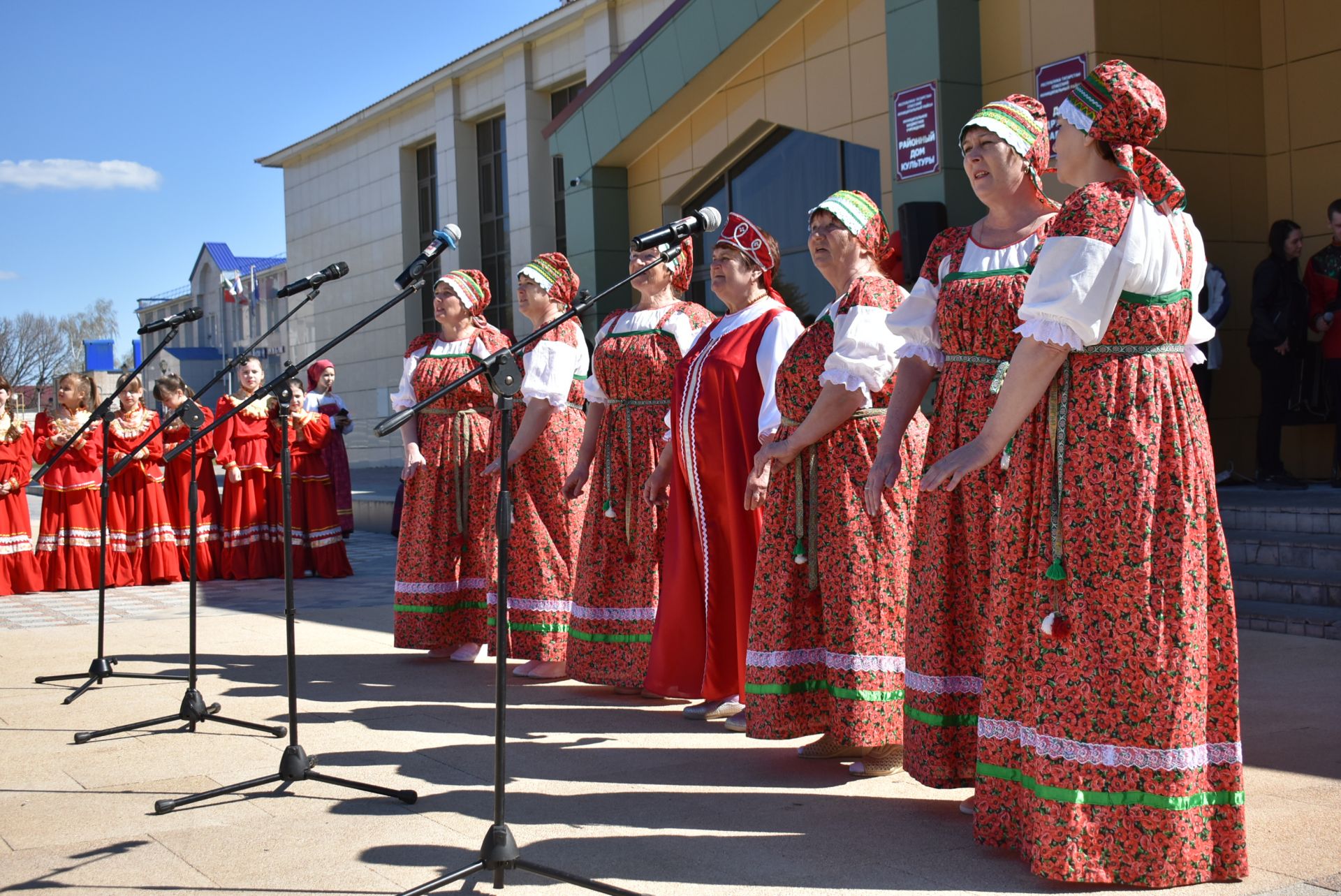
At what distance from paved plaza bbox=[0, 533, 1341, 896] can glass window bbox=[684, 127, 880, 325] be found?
21.2 feet

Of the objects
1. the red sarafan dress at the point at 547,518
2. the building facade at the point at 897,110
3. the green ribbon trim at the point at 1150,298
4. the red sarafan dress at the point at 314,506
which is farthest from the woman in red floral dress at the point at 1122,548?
the red sarafan dress at the point at 314,506

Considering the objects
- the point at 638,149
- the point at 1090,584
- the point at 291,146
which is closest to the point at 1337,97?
the point at 638,149

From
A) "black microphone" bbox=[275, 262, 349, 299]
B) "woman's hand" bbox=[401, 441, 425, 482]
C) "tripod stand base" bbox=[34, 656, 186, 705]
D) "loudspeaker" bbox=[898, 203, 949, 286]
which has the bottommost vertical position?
"tripod stand base" bbox=[34, 656, 186, 705]

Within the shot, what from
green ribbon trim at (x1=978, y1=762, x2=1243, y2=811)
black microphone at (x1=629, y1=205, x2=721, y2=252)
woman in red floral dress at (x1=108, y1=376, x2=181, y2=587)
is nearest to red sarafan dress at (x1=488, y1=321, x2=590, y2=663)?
black microphone at (x1=629, y1=205, x2=721, y2=252)

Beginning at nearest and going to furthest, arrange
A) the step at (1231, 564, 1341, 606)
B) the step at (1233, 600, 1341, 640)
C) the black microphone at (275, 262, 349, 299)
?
the black microphone at (275, 262, 349, 299) < the step at (1233, 600, 1341, 640) < the step at (1231, 564, 1341, 606)

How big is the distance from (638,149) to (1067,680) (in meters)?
11.7

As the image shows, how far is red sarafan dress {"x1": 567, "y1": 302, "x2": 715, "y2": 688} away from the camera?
5.86m

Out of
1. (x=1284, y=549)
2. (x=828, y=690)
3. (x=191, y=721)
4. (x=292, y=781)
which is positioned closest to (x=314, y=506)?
(x=191, y=721)

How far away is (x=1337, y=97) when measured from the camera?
32.4ft

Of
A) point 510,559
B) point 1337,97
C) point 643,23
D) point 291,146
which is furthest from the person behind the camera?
point 291,146

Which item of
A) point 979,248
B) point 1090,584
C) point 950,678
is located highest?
point 979,248

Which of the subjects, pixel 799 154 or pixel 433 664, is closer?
pixel 433 664

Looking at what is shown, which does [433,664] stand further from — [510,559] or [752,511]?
[752,511]

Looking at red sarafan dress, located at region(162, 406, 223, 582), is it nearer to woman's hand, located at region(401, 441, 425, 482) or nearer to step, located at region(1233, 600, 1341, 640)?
woman's hand, located at region(401, 441, 425, 482)
